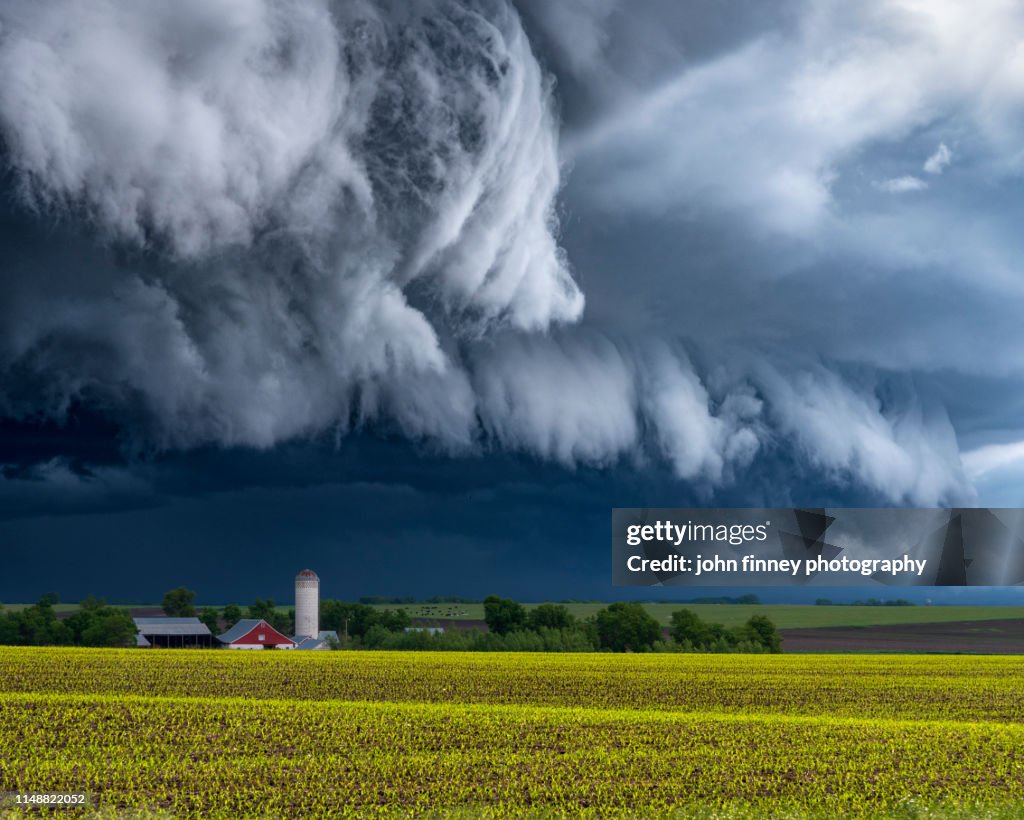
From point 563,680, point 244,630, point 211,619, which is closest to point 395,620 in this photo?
point 244,630

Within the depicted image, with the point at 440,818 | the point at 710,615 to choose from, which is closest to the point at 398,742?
the point at 440,818

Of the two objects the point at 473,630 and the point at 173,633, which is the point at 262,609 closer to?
the point at 173,633

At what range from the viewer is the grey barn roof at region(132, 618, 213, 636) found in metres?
114

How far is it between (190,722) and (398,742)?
25.0 feet

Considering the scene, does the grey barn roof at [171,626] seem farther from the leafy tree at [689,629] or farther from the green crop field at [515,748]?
the green crop field at [515,748]

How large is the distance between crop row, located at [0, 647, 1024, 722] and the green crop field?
26 cm

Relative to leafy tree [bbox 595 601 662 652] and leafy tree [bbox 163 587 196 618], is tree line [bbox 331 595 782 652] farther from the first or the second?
leafy tree [bbox 163 587 196 618]

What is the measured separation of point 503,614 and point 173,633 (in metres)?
48.2

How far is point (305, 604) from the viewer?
102500mm

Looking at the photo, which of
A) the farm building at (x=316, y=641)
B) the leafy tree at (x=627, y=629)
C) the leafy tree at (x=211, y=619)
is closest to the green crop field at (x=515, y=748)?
the leafy tree at (x=627, y=629)

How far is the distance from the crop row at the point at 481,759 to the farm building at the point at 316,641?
209 ft

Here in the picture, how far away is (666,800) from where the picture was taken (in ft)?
64.2

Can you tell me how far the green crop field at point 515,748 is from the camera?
19.4m

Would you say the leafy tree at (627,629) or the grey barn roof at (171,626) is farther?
the grey barn roof at (171,626)
